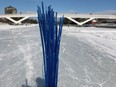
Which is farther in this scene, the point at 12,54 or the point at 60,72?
the point at 12,54

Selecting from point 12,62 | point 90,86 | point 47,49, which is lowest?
point 90,86

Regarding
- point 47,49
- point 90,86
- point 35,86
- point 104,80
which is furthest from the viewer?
point 104,80

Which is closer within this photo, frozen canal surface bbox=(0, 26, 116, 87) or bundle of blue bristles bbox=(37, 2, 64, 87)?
bundle of blue bristles bbox=(37, 2, 64, 87)

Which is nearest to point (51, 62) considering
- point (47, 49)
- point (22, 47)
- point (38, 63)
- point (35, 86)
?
point (47, 49)

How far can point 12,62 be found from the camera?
5.21 meters

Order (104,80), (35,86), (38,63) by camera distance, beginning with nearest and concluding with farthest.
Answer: (35,86) → (104,80) → (38,63)

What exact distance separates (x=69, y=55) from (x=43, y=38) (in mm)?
Answer: 2772

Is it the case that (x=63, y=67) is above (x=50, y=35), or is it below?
below

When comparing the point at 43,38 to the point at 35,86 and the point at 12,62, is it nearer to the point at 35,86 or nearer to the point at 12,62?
the point at 35,86

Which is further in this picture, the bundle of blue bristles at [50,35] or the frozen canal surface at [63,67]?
the frozen canal surface at [63,67]

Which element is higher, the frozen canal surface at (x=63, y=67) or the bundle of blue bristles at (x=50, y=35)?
the bundle of blue bristles at (x=50, y=35)

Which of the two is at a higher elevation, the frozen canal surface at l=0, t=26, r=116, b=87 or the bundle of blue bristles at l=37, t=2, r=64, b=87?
the bundle of blue bristles at l=37, t=2, r=64, b=87

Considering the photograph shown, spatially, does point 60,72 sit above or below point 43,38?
below

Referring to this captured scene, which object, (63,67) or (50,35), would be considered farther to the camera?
(63,67)
